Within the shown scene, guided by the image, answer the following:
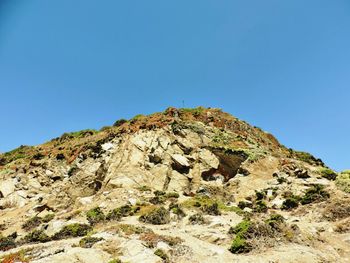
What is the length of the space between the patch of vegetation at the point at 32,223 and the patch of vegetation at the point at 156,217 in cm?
1176

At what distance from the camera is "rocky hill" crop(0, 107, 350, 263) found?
21344 millimetres

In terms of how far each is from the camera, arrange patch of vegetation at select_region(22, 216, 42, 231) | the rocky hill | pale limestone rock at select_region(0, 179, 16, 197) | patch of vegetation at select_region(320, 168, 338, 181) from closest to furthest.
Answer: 1. the rocky hill
2. patch of vegetation at select_region(22, 216, 42, 231)
3. patch of vegetation at select_region(320, 168, 338, 181)
4. pale limestone rock at select_region(0, 179, 16, 197)

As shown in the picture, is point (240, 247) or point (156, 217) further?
point (156, 217)

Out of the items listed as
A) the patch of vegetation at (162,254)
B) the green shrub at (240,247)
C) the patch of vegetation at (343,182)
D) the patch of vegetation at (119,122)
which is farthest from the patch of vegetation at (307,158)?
the patch of vegetation at (162,254)

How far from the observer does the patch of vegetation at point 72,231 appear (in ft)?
86.8

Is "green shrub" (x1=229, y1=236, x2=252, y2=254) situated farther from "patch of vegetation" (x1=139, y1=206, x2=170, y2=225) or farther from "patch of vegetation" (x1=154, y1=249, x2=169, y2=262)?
"patch of vegetation" (x1=139, y1=206, x2=170, y2=225)

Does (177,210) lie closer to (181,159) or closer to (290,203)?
(290,203)

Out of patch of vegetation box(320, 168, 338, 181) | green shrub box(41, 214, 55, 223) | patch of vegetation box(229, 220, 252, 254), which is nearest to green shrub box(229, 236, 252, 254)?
patch of vegetation box(229, 220, 252, 254)

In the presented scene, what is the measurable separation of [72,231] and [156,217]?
23.2 ft

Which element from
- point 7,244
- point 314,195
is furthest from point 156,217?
point 314,195

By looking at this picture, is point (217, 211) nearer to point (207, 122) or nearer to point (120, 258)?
point (120, 258)

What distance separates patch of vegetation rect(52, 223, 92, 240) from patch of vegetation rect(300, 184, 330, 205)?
71.6 ft

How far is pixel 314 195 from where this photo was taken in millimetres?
34000

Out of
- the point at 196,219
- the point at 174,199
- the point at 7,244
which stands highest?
the point at 174,199
